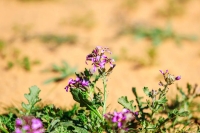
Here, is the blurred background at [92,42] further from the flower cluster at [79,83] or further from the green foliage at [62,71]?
the flower cluster at [79,83]

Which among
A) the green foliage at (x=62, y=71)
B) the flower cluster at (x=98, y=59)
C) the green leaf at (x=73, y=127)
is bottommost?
the green leaf at (x=73, y=127)

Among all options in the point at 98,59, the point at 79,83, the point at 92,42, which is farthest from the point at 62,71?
the point at 98,59

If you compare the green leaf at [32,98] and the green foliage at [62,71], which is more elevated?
the green foliage at [62,71]

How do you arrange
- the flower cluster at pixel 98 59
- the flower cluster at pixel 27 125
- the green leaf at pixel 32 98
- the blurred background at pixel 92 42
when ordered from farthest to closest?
1. the blurred background at pixel 92 42
2. the green leaf at pixel 32 98
3. the flower cluster at pixel 98 59
4. the flower cluster at pixel 27 125

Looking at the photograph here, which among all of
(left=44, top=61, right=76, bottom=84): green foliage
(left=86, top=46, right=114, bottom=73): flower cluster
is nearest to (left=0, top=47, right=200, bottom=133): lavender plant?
(left=86, top=46, right=114, bottom=73): flower cluster

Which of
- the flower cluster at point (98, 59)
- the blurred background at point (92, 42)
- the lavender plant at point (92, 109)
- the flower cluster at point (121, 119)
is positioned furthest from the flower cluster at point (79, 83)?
the blurred background at point (92, 42)

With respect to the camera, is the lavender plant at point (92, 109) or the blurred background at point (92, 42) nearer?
the lavender plant at point (92, 109)

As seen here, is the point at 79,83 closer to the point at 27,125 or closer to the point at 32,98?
the point at 32,98

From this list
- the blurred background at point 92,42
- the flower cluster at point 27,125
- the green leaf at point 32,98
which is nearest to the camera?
the flower cluster at point 27,125

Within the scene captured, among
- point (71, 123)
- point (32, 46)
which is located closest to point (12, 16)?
point (32, 46)

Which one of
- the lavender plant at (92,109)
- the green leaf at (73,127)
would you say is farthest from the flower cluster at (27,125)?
the green leaf at (73,127)
